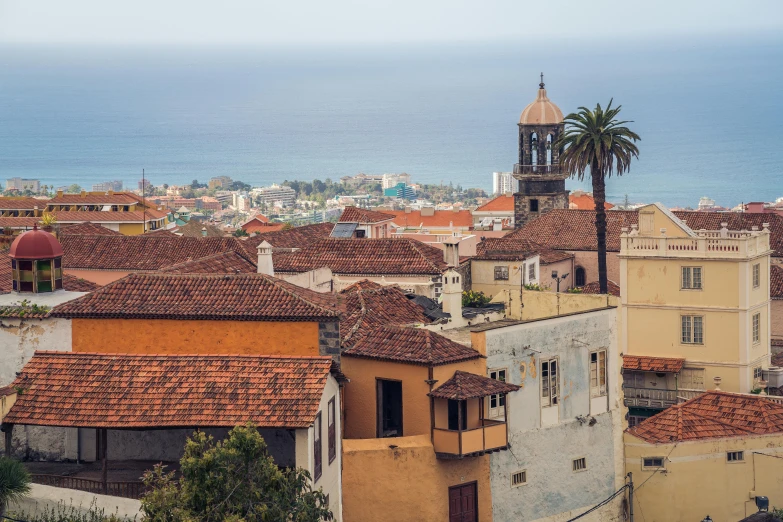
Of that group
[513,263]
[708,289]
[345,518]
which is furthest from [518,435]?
[513,263]

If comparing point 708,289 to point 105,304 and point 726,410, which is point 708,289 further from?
point 105,304

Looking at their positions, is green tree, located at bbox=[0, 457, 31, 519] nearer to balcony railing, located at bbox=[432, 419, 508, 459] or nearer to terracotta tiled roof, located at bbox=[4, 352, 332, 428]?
terracotta tiled roof, located at bbox=[4, 352, 332, 428]

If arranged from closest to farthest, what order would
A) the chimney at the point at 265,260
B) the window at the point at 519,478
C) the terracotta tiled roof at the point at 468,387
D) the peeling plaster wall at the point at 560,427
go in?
the terracotta tiled roof at the point at 468,387 < the peeling plaster wall at the point at 560,427 < the window at the point at 519,478 < the chimney at the point at 265,260

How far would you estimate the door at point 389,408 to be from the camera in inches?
1479

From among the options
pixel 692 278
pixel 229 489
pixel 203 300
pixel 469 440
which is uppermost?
pixel 203 300

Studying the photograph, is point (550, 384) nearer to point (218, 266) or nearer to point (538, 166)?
point (218, 266)

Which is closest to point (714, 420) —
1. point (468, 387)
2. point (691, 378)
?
point (691, 378)

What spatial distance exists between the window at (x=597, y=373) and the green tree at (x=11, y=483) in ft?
56.9

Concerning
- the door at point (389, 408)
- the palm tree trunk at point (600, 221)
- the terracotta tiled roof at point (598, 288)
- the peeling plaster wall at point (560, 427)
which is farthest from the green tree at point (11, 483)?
the terracotta tiled roof at point (598, 288)

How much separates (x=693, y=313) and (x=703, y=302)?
0.54 metres

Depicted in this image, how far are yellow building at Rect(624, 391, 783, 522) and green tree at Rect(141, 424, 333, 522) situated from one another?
56.2ft

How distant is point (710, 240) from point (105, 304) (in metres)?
25.5

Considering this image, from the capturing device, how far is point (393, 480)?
119 ft

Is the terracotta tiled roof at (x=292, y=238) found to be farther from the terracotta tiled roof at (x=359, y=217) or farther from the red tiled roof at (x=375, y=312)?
the red tiled roof at (x=375, y=312)
